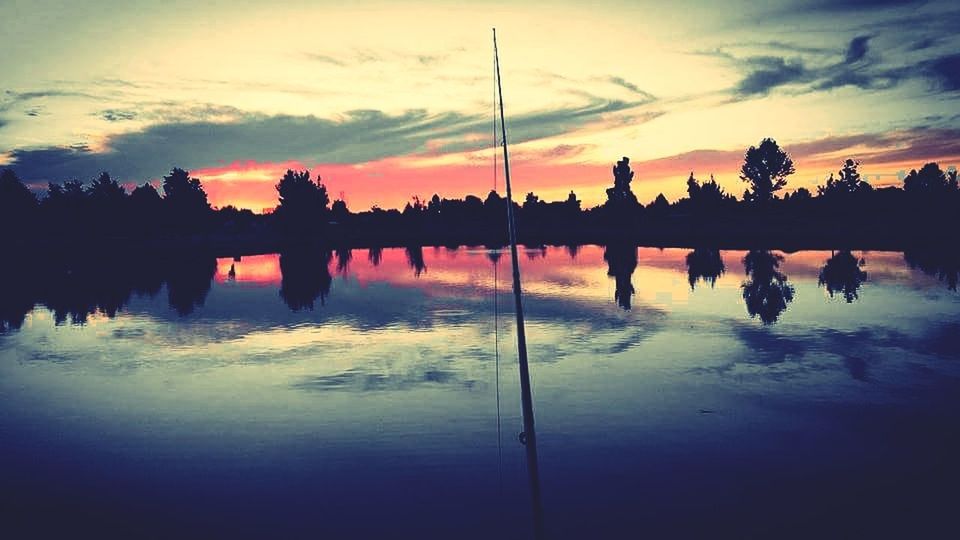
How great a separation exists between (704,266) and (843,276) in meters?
12.5

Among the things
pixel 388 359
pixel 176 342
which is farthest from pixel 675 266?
pixel 176 342

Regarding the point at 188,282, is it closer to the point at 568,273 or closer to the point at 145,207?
the point at 568,273

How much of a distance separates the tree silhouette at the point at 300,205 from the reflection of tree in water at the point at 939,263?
136m

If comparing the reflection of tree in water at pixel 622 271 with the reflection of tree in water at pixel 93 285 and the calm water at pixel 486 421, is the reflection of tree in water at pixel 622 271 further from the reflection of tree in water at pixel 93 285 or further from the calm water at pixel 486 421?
the reflection of tree in water at pixel 93 285

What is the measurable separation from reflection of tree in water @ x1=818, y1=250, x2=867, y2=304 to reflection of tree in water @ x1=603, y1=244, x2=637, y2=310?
39.9ft

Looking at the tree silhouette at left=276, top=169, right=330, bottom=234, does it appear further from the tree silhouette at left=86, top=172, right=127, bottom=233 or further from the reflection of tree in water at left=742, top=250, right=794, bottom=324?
the reflection of tree in water at left=742, top=250, right=794, bottom=324

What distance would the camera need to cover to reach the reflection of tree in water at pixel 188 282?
39344mm

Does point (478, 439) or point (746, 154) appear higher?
point (746, 154)

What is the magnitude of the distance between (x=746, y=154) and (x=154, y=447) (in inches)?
6836

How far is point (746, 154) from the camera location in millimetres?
162875

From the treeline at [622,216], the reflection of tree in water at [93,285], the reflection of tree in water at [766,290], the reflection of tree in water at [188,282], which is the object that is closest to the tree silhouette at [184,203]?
the treeline at [622,216]

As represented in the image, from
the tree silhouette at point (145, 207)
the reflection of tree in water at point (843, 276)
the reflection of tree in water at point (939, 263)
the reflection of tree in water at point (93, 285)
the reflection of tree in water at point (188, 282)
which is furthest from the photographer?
the tree silhouette at point (145, 207)

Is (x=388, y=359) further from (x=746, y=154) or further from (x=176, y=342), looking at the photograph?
(x=746, y=154)

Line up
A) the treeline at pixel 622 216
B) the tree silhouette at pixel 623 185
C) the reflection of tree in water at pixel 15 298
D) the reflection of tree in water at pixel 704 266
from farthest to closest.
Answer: the tree silhouette at pixel 623 185 → the treeline at pixel 622 216 → the reflection of tree in water at pixel 704 266 → the reflection of tree in water at pixel 15 298
